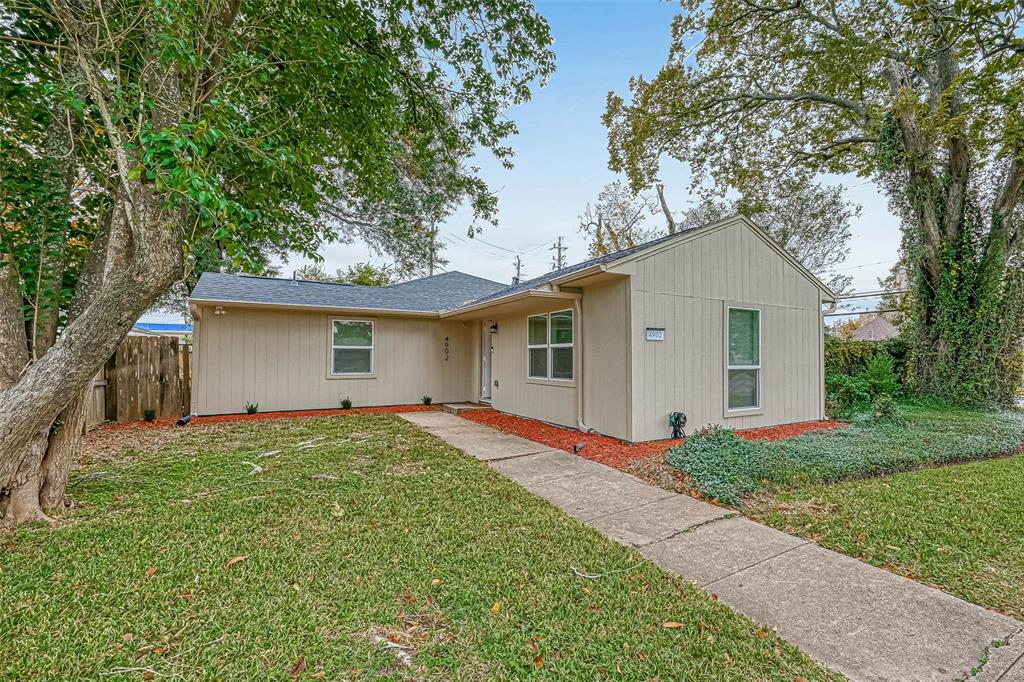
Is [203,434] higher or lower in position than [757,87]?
lower

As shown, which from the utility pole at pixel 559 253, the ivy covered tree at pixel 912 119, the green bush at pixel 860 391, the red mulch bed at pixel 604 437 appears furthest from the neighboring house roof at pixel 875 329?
the red mulch bed at pixel 604 437

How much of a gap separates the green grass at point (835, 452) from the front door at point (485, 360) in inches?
234

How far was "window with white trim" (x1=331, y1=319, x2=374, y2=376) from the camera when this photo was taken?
1020 cm

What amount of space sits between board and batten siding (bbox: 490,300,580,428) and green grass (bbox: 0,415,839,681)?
352 centimetres

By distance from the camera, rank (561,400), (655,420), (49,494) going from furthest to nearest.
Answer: (561,400) < (655,420) < (49,494)

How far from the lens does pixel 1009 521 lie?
3646 mm

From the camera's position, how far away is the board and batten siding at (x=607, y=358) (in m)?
6.36

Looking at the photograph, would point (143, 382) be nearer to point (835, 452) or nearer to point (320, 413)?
point (320, 413)

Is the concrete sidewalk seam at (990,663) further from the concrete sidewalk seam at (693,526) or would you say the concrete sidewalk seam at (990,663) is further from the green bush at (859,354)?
the green bush at (859,354)

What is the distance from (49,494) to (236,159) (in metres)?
3.41

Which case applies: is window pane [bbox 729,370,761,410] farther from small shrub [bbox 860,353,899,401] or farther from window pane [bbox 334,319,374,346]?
window pane [bbox 334,319,374,346]

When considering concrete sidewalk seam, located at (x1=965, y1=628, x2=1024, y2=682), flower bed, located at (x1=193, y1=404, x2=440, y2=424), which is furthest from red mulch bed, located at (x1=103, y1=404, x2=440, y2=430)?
concrete sidewalk seam, located at (x1=965, y1=628, x2=1024, y2=682)

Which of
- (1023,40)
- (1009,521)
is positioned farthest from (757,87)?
(1009,521)

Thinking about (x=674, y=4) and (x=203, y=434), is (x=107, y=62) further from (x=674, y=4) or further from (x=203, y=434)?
(x=674, y=4)
